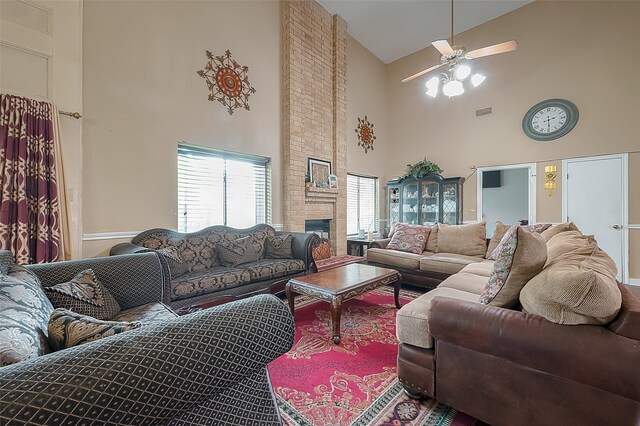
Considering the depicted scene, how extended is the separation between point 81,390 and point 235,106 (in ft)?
12.3

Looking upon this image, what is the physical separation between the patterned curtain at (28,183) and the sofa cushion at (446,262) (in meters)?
3.76

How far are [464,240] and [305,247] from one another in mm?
2184

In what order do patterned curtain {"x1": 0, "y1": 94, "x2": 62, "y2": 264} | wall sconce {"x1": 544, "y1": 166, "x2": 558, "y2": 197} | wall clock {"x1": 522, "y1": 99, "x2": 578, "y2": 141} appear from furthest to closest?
1. wall sconce {"x1": 544, "y1": 166, "x2": 558, "y2": 197}
2. wall clock {"x1": 522, "y1": 99, "x2": 578, "y2": 141}
3. patterned curtain {"x1": 0, "y1": 94, "x2": 62, "y2": 264}

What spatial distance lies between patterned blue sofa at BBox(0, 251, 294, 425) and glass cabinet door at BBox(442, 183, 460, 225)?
500 centimetres

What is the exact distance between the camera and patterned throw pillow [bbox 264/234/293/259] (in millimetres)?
3590

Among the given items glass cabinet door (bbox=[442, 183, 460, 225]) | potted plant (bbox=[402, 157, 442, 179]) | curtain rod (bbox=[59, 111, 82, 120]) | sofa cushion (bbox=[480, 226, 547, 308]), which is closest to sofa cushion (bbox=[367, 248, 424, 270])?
glass cabinet door (bbox=[442, 183, 460, 225])

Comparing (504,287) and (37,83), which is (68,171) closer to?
(37,83)

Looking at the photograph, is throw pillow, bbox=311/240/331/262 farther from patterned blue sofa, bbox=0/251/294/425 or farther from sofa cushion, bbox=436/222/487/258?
patterned blue sofa, bbox=0/251/294/425

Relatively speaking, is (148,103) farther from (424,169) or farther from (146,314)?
(424,169)

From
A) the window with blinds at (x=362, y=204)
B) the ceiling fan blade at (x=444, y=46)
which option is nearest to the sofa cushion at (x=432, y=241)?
the window with blinds at (x=362, y=204)

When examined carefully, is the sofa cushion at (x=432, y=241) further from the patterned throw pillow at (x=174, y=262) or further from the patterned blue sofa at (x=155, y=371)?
the patterned blue sofa at (x=155, y=371)

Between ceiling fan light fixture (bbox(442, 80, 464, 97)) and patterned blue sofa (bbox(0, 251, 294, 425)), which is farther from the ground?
ceiling fan light fixture (bbox(442, 80, 464, 97))

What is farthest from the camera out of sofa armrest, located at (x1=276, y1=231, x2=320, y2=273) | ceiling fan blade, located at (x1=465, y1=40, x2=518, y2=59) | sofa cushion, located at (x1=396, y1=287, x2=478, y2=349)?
sofa armrest, located at (x1=276, y1=231, x2=320, y2=273)

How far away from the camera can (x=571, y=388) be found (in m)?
1.10
